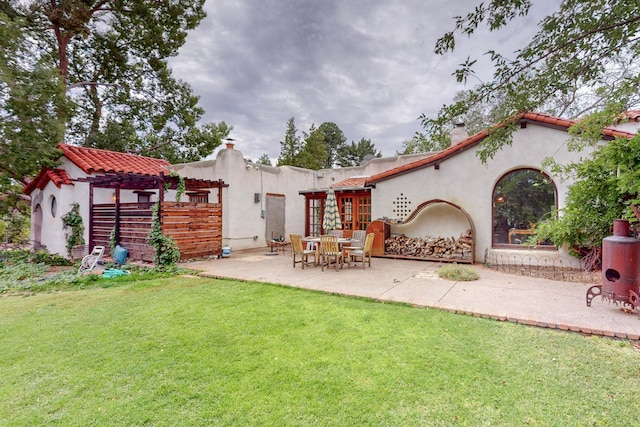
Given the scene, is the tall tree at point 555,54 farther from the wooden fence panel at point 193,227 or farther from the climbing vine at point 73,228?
the climbing vine at point 73,228

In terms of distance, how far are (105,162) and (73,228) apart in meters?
2.64

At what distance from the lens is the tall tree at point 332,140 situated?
40.2 m

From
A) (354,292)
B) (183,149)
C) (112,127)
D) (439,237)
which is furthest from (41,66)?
(439,237)

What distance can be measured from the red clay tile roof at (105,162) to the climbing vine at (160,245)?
8.71 feet

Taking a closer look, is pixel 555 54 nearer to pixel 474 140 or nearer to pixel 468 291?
pixel 468 291

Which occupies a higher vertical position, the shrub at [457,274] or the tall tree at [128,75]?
the tall tree at [128,75]

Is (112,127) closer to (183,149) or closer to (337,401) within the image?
(183,149)

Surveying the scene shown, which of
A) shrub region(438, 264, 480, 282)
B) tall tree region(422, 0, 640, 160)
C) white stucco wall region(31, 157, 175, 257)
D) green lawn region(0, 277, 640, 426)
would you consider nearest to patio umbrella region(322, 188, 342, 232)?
shrub region(438, 264, 480, 282)

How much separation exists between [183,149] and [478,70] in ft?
58.8

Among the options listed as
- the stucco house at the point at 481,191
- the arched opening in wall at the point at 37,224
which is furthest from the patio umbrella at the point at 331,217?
the arched opening in wall at the point at 37,224

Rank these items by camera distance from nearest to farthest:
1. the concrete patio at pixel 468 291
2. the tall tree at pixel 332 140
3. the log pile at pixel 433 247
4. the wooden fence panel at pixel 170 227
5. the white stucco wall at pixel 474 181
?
the concrete patio at pixel 468 291 → the white stucco wall at pixel 474 181 → the wooden fence panel at pixel 170 227 → the log pile at pixel 433 247 → the tall tree at pixel 332 140

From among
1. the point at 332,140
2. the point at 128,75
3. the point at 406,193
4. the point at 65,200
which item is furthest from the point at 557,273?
the point at 332,140

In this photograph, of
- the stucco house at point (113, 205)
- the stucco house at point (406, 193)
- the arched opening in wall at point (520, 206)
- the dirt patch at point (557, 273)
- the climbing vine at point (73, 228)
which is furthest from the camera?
the arched opening in wall at point (520, 206)

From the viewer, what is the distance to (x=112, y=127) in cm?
1566
